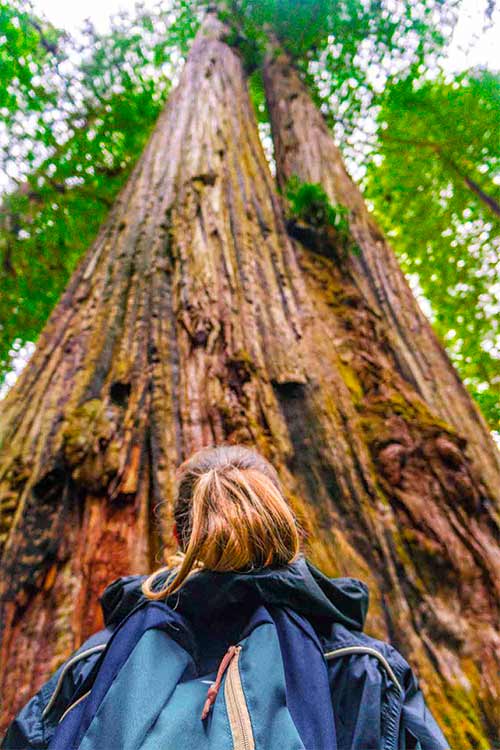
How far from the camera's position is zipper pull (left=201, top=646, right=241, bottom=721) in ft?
2.87

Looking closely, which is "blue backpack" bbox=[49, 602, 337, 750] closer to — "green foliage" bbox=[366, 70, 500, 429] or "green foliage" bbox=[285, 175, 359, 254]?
"green foliage" bbox=[285, 175, 359, 254]

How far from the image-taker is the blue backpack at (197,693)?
829 millimetres

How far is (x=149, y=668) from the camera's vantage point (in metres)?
0.91

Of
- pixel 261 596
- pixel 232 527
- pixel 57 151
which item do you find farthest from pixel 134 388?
pixel 57 151

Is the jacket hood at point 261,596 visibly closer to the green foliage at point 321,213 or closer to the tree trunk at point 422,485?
the tree trunk at point 422,485

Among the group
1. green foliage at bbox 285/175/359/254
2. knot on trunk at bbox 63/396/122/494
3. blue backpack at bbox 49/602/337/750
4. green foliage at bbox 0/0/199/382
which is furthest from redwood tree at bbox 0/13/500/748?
green foliage at bbox 0/0/199/382

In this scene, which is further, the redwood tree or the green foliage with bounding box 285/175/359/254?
the green foliage with bounding box 285/175/359/254

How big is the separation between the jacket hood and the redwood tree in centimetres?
53

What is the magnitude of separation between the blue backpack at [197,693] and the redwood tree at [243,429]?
25.9 inches

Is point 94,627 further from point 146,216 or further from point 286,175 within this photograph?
point 286,175

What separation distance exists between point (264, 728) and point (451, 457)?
1.62m

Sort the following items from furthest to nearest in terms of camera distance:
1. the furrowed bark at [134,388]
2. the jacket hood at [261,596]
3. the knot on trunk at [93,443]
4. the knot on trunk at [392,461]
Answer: the knot on trunk at [392,461] < the knot on trunk at [93,443] < the furrowed bark at [134,388] < the jacket hood at [261,596]

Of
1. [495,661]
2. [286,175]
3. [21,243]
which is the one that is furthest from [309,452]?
[21,243]

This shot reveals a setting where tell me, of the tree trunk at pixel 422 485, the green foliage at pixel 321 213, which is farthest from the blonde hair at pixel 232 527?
the green foliage at pixel 321 213
